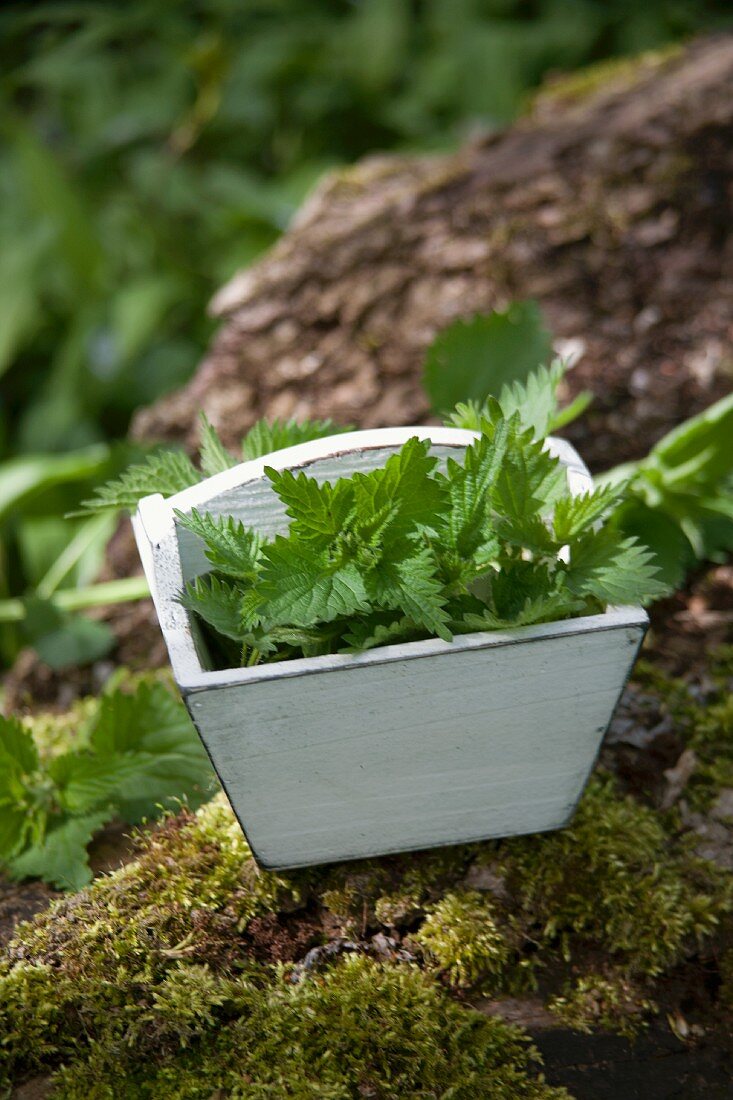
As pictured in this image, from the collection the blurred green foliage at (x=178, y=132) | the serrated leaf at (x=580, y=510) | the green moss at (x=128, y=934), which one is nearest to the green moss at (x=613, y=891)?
the green moss at (x=128, y=934)

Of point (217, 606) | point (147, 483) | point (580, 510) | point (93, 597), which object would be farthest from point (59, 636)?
point (580, 510)

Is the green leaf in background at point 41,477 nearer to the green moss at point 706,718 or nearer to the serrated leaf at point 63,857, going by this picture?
the serrated leaf at point 63,857

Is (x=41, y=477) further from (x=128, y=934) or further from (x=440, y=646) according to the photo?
(x=440, y=646)

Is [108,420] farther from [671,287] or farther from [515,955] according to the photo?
[515,955]

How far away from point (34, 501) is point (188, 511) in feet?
4.11

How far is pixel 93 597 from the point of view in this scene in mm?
1622

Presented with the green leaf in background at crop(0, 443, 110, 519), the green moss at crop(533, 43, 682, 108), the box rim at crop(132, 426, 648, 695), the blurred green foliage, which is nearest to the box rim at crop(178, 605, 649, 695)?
the box rim at crop(132, 426, 648, 695)

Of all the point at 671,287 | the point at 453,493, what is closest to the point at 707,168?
the point at 671,287

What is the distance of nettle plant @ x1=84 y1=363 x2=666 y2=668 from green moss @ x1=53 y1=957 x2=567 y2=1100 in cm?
33

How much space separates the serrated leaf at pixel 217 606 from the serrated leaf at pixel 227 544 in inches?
0.9

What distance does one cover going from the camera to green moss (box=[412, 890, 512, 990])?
96cm

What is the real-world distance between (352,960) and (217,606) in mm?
400

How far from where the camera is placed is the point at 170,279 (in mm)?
2779

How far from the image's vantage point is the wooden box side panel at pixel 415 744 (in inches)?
33.5
